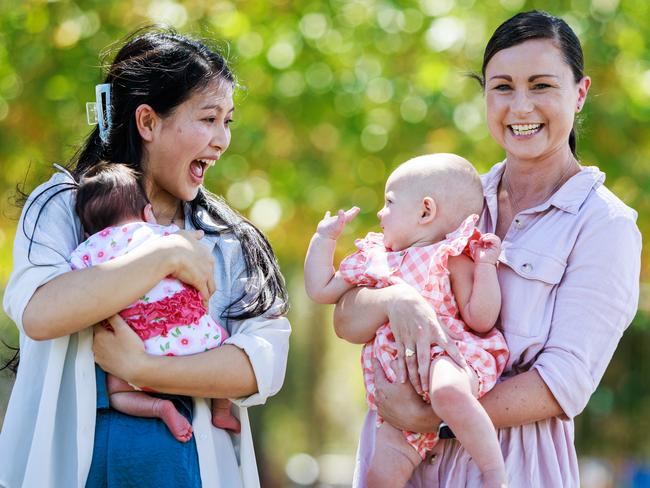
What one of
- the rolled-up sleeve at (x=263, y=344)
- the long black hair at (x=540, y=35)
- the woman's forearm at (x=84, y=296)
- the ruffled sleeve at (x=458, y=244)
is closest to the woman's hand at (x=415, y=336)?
the ruffled sleeve at (x=458, y=244)

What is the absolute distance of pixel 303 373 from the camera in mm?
13930

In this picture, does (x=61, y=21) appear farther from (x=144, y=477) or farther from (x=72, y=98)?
(x=144, y=477)

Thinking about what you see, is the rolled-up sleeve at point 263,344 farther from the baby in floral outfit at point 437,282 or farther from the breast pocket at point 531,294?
the breast pocket at point 531,294

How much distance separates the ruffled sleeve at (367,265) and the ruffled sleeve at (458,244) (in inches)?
7.8

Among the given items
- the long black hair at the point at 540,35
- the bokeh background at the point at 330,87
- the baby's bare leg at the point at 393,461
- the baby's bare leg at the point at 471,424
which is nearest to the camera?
the baby's bare leg at the point at 471,424

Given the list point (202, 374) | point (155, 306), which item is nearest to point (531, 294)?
point (202, 374)

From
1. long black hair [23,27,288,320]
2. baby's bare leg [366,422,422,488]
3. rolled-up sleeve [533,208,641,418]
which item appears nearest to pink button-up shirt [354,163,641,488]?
rolled-up sleeve [533,208,641,418]

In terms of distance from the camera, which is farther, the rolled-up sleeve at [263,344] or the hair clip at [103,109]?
the hair clip at [103,109]

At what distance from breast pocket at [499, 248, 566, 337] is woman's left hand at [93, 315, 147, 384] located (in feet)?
3.54

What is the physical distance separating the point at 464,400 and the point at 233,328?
0.78m

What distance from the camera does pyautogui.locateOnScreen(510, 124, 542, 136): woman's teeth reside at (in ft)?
10.9

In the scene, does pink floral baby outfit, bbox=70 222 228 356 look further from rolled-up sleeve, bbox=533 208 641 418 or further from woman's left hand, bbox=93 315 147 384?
rolled-up sleeve, bbox=533 208 641 418

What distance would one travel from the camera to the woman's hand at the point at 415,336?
3.12 m

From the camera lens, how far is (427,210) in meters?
3.33
